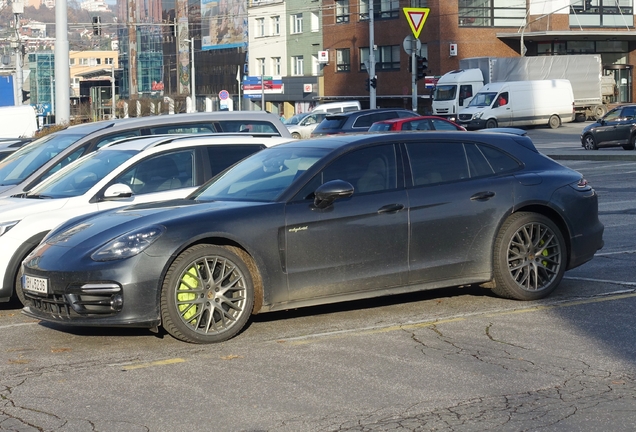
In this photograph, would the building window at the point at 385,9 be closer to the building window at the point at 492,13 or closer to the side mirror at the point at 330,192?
the building window at the point at 492,13

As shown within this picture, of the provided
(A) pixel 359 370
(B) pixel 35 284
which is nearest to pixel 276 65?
(B) pixel 35 284

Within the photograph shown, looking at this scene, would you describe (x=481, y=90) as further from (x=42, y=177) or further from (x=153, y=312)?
(x=153, y=312)

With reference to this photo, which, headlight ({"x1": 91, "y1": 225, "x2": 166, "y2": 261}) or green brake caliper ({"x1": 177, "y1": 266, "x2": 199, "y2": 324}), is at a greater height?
headlight ({"x1": 91, "y1": 225, "x2": 166, "y2": 261})

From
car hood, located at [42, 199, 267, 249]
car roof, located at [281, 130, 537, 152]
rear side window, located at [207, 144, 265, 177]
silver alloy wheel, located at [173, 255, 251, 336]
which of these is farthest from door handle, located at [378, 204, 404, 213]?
rear side window, located at [207, 144, 265, 177]

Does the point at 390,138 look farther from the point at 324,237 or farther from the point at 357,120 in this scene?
the point at 357,120

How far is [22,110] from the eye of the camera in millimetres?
36031

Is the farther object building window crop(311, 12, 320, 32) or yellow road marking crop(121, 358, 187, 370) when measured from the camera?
building window crop(311, 12, 320, 32)

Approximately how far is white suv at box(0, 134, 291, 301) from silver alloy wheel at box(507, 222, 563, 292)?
10.9ft

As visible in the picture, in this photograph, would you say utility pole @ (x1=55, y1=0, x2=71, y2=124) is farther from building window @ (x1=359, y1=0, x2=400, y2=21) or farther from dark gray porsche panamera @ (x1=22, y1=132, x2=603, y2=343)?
building window @ (x1=359, y1=0, x2=400, y2=21)

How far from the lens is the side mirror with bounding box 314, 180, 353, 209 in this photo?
7594mm

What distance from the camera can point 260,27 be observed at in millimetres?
87250

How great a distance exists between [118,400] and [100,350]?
4.76 feet

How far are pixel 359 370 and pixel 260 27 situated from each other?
82.8m

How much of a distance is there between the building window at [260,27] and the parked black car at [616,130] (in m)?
55.8
